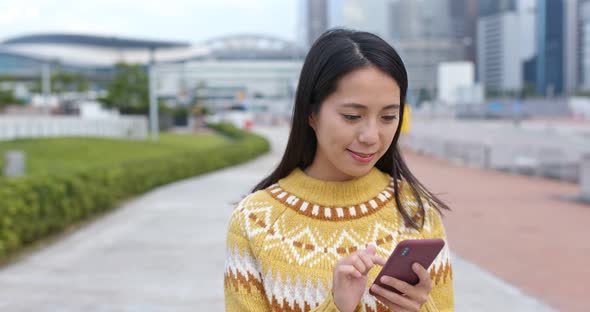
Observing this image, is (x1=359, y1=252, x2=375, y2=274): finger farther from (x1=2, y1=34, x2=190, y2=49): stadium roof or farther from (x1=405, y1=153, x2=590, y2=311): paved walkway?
(x1=2, y1=34, x2=190, y2=49): stadium roof

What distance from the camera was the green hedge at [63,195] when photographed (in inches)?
307

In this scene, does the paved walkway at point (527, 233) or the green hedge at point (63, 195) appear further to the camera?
the green hedge at point (63, 195)

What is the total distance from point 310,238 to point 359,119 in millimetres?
330

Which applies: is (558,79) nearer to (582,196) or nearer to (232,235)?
(582,196)

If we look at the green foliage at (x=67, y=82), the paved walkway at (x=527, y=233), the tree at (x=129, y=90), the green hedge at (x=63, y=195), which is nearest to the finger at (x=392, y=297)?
the paved walkway at (x=527, y=233)

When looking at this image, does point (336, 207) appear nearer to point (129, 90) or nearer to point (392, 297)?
point (392, 297)

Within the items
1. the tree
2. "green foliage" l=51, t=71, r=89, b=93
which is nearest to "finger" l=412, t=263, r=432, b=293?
the tree

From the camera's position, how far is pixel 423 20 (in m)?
133

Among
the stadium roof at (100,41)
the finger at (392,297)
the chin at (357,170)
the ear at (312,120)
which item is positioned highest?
the stadium roof at (100,41)

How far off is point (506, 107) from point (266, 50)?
5618cm

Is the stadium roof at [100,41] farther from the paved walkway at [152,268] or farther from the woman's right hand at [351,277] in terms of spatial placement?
the woman's right hand at [351,277]

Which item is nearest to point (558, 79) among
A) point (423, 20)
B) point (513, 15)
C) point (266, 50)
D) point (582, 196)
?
point (513, 15)

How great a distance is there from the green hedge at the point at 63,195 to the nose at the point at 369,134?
21.3ft

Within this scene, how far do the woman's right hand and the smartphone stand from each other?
1.8 inches
